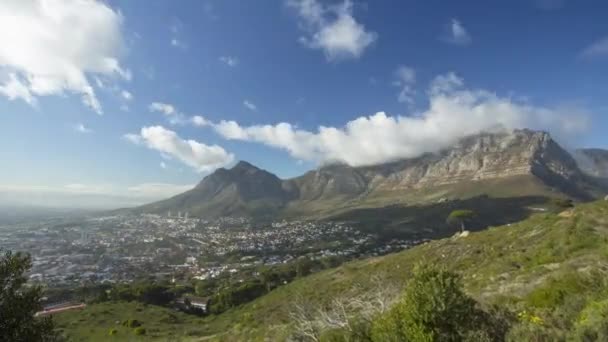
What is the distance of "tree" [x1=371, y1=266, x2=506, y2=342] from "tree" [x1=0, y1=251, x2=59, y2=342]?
40.5 ft

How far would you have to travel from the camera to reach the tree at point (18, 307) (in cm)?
1183

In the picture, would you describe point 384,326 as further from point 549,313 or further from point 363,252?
point 363,252

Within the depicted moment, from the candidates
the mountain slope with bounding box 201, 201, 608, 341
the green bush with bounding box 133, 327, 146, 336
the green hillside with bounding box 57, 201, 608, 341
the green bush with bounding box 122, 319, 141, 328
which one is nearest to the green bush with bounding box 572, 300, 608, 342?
the green hillside with bounding box 57, 201, 608, 341

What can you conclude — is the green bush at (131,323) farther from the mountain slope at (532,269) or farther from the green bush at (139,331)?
the mountain slope at (532,269)

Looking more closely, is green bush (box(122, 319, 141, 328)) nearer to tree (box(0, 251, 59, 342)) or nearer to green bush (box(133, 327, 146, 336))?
green bush (box(133, 327, 146, 336))

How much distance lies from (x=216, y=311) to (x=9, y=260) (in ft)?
179

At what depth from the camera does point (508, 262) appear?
1006 inches

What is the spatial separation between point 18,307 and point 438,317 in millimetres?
14407

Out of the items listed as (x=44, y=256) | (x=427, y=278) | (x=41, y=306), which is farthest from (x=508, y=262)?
(x=44, y=256)

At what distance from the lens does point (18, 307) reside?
480 inches

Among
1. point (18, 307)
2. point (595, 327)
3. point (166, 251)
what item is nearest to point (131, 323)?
point (18, 307)

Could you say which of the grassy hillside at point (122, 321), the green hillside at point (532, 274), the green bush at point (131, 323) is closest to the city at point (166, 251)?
the grassy hillside at point (122, 321)

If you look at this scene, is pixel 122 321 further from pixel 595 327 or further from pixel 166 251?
pixel 166 251

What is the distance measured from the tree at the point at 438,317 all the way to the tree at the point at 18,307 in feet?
40.5
